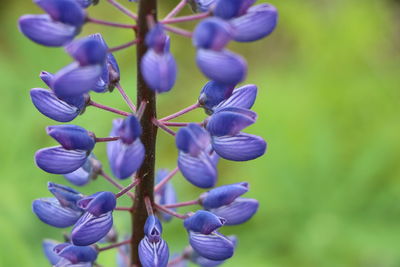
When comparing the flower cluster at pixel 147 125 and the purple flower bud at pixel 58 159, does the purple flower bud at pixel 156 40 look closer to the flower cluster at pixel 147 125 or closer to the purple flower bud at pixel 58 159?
the flower cluster at pixel 147 125

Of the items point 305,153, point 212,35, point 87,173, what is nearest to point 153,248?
point 87,173

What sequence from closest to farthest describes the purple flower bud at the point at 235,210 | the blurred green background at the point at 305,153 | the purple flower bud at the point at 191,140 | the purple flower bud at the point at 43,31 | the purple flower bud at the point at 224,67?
1. the purple flower bud at the point at 224,67
2. the purple flower bud at the point at 43,31
3. the purple flower bud at the point at 191,140
4. the purple flower bud at the point at 235,210
5. the blurred green background at the point at 305,153

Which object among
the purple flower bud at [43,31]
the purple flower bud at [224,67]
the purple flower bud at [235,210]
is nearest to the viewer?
the purple flower bud at [224,67]

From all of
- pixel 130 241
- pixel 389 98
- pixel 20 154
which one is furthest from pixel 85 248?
pixel 389 98

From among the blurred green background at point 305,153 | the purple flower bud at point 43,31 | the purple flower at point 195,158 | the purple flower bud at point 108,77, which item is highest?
the purple flower bud at point 43,31

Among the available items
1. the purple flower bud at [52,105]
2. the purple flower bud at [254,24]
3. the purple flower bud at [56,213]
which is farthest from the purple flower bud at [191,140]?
the purple flower bud at [56,213]

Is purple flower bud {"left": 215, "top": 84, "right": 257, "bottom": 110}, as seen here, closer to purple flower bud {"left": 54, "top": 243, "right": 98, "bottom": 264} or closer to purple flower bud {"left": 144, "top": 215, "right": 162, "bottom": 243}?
purple flower bud {"left": 144, "top": 215, "right": 162, "bottom": 243}

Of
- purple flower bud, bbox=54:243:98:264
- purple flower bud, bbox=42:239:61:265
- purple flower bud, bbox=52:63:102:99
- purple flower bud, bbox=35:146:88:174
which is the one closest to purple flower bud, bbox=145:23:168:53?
purple flower bud, bbox=52:63:102:99
